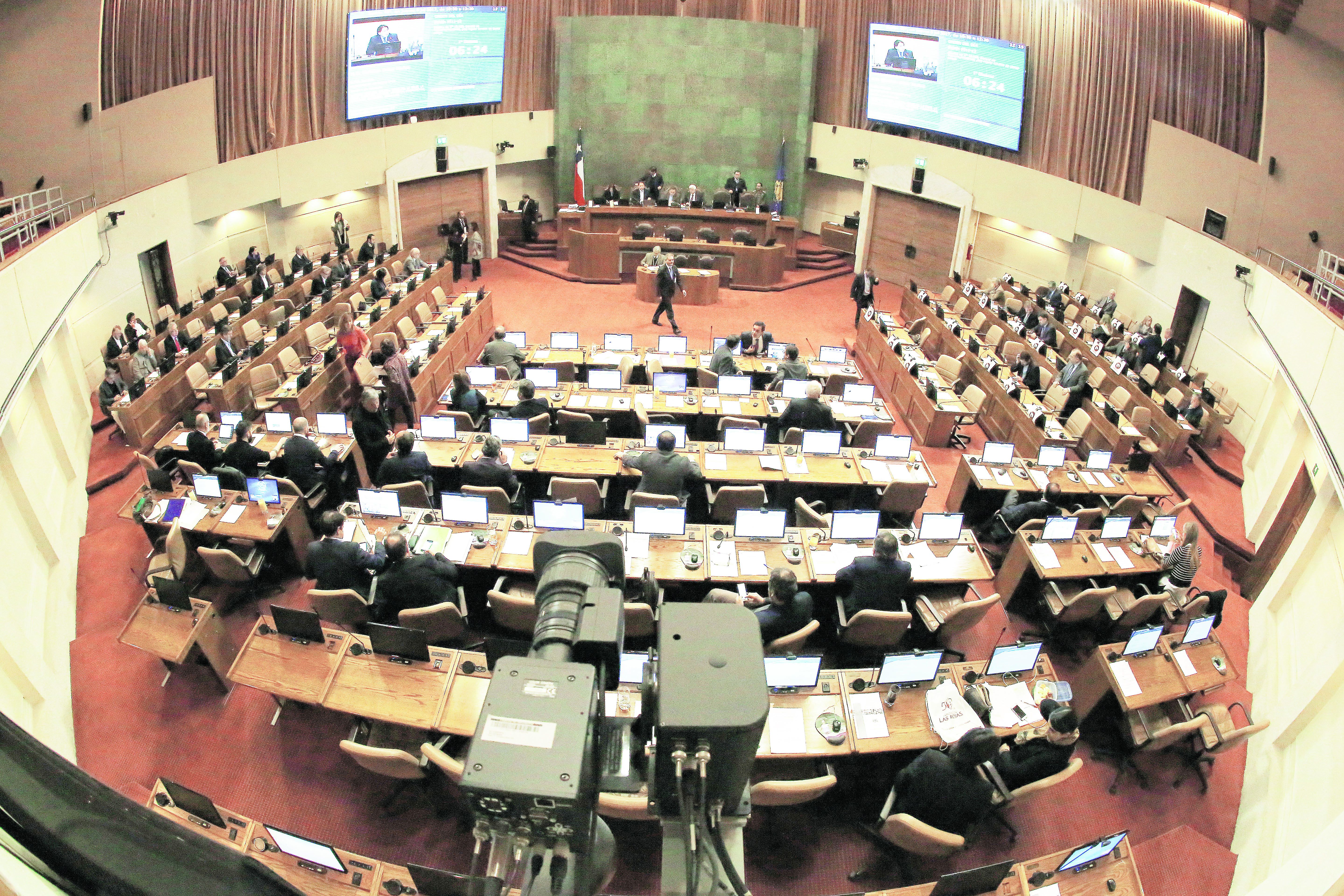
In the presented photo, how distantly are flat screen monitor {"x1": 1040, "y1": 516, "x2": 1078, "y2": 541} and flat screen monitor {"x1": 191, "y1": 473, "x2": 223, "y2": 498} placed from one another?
7.34 meters

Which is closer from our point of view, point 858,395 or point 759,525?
point 759,525

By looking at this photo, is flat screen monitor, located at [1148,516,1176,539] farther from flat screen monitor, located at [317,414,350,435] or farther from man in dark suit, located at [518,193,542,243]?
man in dark suit, located at [518,193,542,243]

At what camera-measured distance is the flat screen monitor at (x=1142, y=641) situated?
5.92 metres

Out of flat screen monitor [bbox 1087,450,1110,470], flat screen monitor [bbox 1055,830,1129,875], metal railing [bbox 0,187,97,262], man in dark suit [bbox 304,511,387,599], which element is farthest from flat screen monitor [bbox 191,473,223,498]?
flat screen monitor [bbox 1087,450,1110,470]

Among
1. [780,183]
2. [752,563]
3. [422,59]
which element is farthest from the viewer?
[780,183]

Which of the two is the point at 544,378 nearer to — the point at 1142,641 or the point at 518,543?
the point at 518,543

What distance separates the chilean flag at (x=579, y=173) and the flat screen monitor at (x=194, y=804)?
1604cm

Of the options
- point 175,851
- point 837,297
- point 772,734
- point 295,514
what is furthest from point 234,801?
point 837,297

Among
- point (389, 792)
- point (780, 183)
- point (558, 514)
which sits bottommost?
point (389, 792)

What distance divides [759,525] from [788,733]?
7.09ft

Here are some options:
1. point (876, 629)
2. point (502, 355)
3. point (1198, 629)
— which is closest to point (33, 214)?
point (502, 355)

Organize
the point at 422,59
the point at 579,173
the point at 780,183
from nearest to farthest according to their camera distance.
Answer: the point at 422,59 < the point at 579,173 < the point at 780,183

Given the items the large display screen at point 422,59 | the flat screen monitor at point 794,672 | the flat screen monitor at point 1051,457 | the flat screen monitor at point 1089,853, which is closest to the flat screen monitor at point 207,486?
the flat screen monitor at point 794,672

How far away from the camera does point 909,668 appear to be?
17.6 feet
